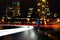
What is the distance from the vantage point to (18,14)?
81562 millimetres

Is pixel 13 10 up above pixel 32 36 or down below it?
above

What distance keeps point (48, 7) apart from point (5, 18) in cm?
1800

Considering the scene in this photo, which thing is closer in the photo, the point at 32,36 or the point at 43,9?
the point at 32,36

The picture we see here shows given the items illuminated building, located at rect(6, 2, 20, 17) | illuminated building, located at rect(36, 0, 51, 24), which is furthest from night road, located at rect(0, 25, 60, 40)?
illuminated building, located at rect(6, 2, 20, 17)

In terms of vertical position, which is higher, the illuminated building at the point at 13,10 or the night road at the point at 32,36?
the illuminated building at the point at 13,10

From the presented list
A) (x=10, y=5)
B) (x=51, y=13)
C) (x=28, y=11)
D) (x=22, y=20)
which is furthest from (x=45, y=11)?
(x=10, y=5)

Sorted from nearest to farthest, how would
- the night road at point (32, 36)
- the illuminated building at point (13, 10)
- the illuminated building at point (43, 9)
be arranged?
the night road at point (32, 36), the illuminated building at point (43, 9), the illuminated building at point (13, 10)

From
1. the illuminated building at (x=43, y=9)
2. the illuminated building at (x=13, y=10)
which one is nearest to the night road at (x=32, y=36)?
the illuminated building at (x=43, y=9)

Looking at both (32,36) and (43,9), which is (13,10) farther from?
(32,36)

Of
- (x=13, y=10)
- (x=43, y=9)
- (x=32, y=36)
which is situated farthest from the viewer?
(x=13, y=10)

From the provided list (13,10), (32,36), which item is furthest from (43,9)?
(32,36)

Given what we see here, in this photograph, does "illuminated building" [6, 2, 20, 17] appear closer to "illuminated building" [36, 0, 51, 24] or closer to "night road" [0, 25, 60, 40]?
"illuminated building" [36, 0, 51, 24]

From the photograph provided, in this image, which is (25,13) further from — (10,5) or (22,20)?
(10,5)

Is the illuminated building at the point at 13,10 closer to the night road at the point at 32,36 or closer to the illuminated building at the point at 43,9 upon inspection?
the illuminated building at the point at 43,9
